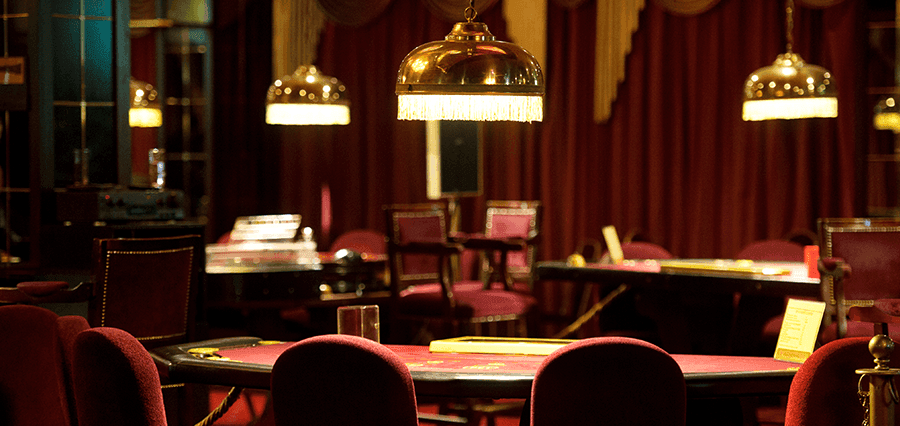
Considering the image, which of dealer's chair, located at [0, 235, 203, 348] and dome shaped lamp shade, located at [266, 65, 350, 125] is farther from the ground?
dome shaped lamp shade, located at [266, 65, 350, 125]

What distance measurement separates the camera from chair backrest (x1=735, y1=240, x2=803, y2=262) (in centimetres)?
543

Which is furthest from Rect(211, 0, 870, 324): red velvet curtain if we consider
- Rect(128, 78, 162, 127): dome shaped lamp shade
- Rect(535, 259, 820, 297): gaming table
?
Rect(128, 78, 162, 127): dome shaped lamp shade

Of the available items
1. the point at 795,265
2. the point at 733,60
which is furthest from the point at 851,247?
the point at 733,60

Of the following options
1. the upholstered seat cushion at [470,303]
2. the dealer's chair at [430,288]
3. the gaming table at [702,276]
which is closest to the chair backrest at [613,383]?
the gaming table at [702,276]

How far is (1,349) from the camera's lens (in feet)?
9.68

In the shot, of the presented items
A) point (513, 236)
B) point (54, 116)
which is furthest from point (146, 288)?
point (513, 236)

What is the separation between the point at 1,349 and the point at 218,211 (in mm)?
4615

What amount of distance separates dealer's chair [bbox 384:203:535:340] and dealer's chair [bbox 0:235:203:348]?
1.60 m

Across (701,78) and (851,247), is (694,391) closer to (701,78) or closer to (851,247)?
(851,247)

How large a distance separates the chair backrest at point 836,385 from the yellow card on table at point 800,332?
0.45 m

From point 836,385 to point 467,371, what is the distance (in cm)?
82

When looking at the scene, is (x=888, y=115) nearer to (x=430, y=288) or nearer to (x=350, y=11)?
(x=430, y=288)

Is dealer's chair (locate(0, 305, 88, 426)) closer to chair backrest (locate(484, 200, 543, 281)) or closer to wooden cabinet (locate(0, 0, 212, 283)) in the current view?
wooden cabinet (locate(0, 0, 212, 283))

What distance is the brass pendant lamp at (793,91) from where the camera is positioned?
A: 14.8 feet
